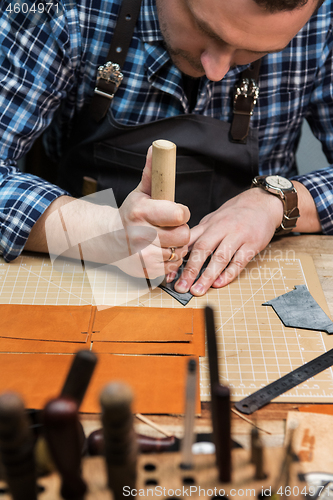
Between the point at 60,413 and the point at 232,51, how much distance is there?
2.69 feet

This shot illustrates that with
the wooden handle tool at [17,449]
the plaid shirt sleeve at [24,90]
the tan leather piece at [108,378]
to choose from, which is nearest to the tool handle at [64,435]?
the wooden handle tool at [17,449]

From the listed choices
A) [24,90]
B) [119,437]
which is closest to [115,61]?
[24,90]

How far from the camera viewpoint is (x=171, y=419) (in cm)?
68

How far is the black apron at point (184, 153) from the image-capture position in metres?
1.15

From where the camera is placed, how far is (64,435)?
1.08 feet

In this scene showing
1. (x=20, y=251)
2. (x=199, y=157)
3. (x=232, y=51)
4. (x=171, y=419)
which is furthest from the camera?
(x=199, y=157)

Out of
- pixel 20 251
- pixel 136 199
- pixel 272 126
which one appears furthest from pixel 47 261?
pixel 272 126

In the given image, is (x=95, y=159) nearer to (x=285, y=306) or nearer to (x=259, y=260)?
(x=259, y=260)

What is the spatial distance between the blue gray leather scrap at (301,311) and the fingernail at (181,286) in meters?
0.18

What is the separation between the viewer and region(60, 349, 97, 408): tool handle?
374 mm

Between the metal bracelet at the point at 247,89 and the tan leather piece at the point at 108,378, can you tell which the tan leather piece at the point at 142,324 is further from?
the metal bracelet at the point at 247,89

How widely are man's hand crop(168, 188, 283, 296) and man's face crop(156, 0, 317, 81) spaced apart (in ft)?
1.10

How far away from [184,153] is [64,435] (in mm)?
957

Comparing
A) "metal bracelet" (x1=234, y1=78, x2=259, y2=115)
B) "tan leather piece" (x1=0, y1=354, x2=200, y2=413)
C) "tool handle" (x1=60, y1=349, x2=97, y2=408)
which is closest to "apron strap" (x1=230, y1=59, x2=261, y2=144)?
"metal bracelet" (x1=234, y1=78, x2=259, y2=115)
